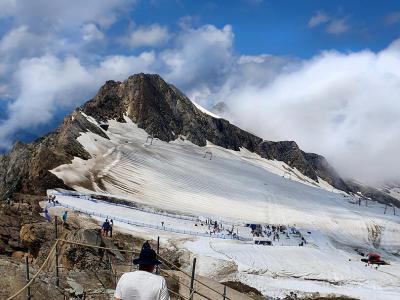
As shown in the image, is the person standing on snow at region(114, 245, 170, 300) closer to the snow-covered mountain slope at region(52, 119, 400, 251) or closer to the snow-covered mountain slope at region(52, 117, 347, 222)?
the snow-covered mountain slope at region(52, 119, 400, 251)

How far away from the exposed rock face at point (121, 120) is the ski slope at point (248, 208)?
3.19 m

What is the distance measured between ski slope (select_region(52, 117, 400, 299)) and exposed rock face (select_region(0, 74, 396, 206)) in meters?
3.19

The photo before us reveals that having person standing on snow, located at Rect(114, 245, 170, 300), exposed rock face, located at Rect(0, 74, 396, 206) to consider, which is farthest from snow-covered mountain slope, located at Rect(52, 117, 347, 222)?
person standing on snow, located at Rect(114, 245, 170, 300)

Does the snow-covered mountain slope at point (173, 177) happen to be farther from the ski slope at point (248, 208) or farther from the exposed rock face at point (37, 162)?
the exposed rock face at point (37, 162)

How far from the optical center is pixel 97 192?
233 feet

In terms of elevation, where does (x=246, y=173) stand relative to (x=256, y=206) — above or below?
above

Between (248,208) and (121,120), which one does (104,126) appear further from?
(248,208)

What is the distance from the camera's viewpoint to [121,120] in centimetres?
14238

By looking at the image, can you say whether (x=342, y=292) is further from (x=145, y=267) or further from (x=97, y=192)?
(x=97, y=192)

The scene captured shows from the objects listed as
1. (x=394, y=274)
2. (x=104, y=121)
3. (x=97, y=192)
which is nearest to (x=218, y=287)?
(x=394, y=274)

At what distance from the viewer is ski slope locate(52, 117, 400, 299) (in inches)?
1781

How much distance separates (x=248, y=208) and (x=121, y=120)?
196ft

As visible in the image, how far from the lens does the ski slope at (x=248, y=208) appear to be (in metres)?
45.2

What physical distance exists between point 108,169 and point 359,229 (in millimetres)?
47997
